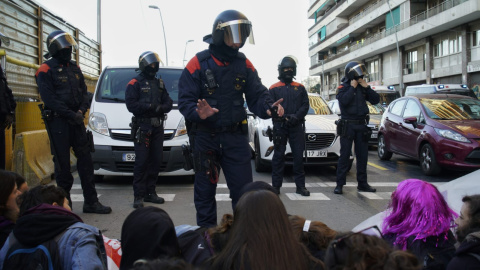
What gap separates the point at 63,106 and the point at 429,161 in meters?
6.60

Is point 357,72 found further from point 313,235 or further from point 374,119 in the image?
point 374,119

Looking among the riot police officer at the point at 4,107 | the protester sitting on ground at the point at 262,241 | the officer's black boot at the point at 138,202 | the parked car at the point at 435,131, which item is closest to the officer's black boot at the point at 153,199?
the officer's black boot at the point at 138,202

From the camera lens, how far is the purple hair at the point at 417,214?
228cm

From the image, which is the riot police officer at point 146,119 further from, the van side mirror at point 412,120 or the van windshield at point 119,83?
the van side mirror at point 412,120

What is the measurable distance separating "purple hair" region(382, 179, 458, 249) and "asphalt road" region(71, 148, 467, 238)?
7.64 ft

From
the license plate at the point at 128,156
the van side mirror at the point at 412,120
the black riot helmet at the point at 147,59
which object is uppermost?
the black riot helmet at the point at 147,59

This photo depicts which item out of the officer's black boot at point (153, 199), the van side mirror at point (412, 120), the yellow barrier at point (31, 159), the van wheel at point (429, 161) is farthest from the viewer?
the van side mirror at point (412, 120)

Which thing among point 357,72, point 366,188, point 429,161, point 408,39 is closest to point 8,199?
point 357,72

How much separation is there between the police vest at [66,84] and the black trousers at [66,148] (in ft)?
0.80

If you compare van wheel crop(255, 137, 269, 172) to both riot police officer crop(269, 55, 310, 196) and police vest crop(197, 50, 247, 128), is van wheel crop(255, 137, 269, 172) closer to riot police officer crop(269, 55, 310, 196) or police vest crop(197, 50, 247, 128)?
riot police officer crop(269, 55, 310, 196)

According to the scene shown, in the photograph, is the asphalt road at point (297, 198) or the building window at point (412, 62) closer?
the asphalt road at point (297, 198)

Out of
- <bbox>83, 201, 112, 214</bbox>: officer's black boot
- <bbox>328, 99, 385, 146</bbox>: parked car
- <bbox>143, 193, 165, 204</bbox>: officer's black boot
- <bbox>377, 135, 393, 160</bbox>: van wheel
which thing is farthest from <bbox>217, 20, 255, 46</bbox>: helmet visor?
<bbox>328, 99, 385, 146</bbox>: parked car

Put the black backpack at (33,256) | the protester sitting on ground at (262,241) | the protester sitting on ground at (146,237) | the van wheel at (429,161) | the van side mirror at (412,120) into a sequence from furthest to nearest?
the van side mirror at (412,120) < the van wheel at (429,161) < the black backpack at (33,256) < the protester sitting on ground at (146,237) < the protester sitting on ground at (262,241)

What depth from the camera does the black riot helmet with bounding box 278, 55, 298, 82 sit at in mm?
6680
